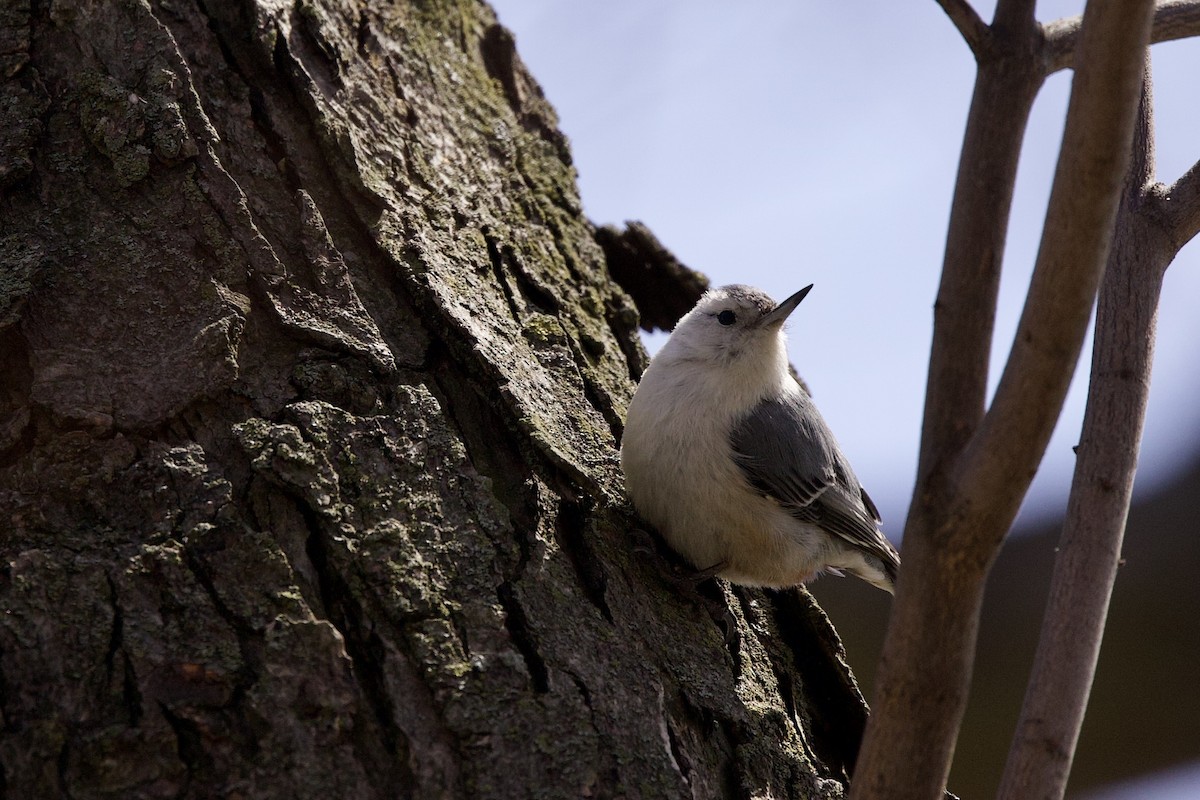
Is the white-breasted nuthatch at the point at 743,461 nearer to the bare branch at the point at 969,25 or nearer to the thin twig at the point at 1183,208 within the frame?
the thin twig at the point at 1183,208

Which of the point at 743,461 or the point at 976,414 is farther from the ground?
the point at 743,461

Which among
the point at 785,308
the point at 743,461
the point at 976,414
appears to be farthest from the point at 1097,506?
the point at 785,308

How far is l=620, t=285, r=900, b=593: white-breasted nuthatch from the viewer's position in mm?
2412

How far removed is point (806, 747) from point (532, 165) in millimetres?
1764

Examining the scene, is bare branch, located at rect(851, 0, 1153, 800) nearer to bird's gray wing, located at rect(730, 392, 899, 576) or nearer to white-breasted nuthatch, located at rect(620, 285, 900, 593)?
white-breasted nuthatch, located at rect(620, 285, 900, 593)

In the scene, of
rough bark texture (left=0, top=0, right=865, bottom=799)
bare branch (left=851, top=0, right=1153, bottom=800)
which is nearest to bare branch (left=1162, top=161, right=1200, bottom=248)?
bare branch (left=851, top=0, right=1153, bottom=800)

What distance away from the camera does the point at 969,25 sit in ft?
4.40

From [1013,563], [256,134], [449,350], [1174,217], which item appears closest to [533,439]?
[449,350]

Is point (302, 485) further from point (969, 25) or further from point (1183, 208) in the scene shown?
point (1183, 208)

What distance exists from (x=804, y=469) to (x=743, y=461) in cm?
22

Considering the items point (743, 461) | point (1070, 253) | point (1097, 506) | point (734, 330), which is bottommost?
point (1097, 506)

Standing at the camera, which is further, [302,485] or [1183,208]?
[1183,208]

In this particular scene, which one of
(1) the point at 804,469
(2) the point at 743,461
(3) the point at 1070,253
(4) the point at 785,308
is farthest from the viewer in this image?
(4) the point at 785,308

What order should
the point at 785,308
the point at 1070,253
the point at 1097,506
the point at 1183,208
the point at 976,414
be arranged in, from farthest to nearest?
the point at 785,308 < the point at 1183,208 < the point at 1097,506 < the point at 976,414 < the point at 1070,253
